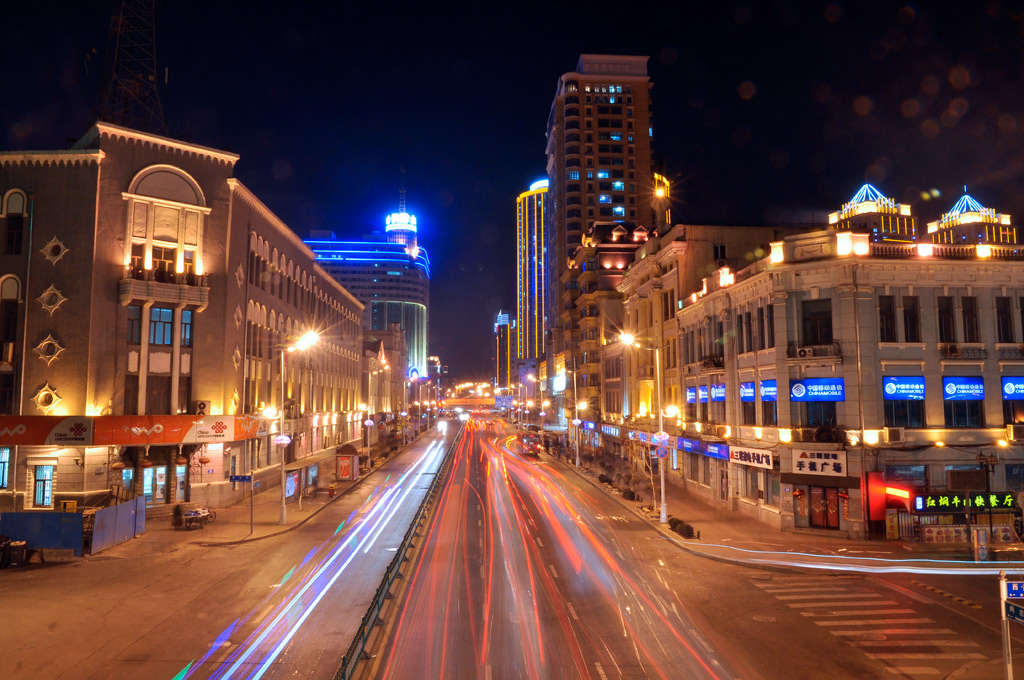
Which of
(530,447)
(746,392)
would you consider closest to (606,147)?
(530,447)

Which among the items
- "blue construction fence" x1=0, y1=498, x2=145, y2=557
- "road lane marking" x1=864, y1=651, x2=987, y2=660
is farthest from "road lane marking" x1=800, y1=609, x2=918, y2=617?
"blue construction fence" x1=0, y1=498, x2=145, y2=557

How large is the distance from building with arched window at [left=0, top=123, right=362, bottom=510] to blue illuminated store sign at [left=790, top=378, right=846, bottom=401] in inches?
1035

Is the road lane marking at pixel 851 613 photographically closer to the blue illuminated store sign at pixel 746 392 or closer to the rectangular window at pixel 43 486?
the blue illuminated store sign at pixel 746 392

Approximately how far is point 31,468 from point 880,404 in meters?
43.0

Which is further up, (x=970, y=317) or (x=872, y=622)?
(x=970, y=317)

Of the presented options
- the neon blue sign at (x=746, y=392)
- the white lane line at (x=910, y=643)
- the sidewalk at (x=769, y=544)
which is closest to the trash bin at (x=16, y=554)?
the sidewalk at (x=769, y=544)

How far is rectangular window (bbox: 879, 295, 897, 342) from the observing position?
3023cm

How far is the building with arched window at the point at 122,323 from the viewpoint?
1318 inches

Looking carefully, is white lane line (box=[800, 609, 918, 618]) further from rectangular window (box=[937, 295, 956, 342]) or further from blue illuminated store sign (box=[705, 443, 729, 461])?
blue illuminated store sign (box=[705, 443, 729, 461])

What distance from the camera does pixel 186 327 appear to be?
3772 centimetres

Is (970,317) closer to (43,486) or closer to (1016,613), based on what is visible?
(1016,613)

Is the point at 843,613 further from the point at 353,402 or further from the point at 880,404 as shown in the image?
the point at 353,402

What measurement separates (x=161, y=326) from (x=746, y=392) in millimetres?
33832

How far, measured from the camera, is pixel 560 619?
57.6ft
